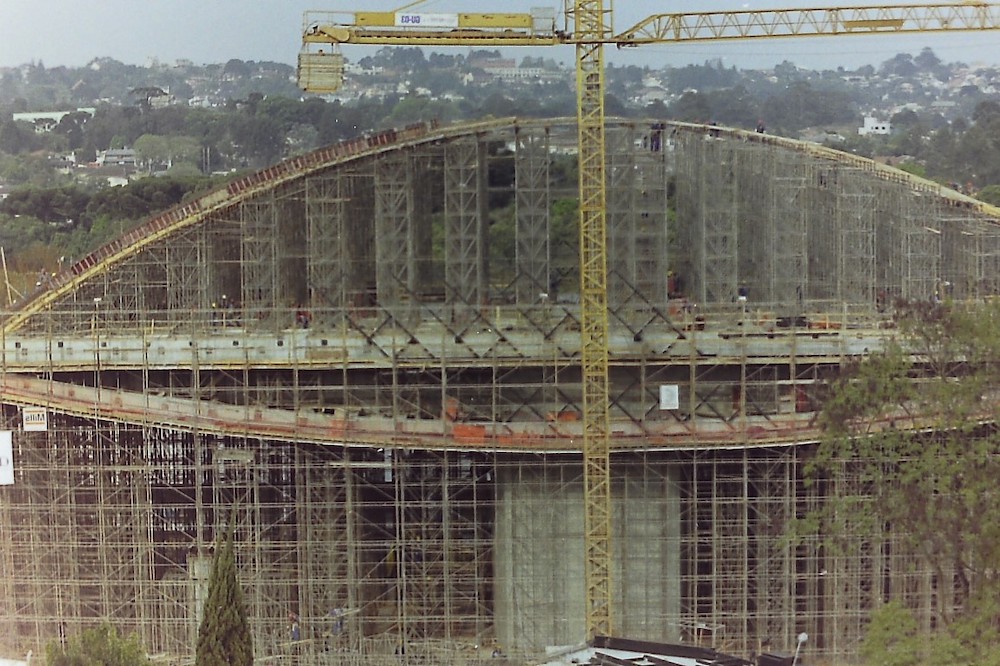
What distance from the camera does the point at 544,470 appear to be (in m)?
29.6

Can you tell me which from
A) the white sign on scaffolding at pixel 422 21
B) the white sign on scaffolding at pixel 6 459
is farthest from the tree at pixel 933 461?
the white sign on scaffolding at pixel 6 459

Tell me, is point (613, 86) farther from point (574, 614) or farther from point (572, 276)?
point (574, 614)

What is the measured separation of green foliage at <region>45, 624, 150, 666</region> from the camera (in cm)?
2486

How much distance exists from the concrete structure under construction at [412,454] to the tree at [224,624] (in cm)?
396

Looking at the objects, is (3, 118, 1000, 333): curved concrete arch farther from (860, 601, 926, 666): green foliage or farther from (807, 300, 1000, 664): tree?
(860, 601, 926, 666): green foliage

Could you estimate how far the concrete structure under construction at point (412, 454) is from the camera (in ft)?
95.6

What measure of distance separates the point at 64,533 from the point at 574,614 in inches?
414

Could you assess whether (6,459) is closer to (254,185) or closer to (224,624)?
(224,624)

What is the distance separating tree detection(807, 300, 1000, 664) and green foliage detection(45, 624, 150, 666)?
12299 millimetres

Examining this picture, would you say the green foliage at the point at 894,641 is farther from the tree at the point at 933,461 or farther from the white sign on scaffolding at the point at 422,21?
the white sign on scaffolding at the point at 422,21

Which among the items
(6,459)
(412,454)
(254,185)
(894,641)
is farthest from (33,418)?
(894,641)

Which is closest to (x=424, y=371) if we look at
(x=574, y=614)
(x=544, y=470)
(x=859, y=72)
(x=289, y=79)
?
(x=544, y=470)

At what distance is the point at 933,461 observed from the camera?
24688mm

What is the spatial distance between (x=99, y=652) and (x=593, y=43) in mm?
15642
